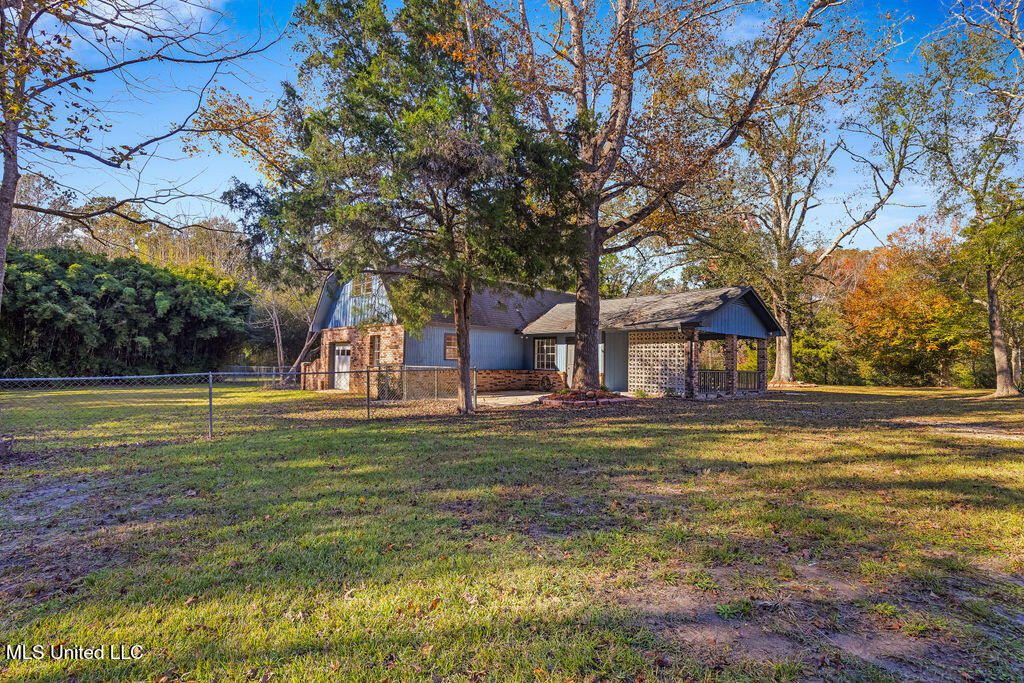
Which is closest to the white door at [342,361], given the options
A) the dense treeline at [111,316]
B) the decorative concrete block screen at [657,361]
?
the dense treeline at [111,316]

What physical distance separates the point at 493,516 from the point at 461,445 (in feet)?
11.8

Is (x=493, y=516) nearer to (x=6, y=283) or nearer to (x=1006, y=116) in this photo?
(x=1006, y=116)

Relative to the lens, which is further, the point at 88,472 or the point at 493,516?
the point at 88,472

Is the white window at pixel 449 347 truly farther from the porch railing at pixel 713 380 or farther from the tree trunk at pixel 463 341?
the porch railing at pixel 713 380

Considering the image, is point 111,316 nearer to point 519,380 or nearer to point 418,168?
point 519,380

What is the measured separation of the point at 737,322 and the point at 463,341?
11.3m

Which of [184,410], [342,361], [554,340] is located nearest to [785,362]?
[554,340]

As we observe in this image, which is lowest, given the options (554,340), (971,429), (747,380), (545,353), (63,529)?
(971,429)

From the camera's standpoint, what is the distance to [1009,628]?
279 centimetres

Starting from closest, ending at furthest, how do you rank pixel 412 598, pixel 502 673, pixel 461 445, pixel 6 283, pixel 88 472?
pixel 502 673 → pixel 412 598 → pixel 88 472 → pixel 461 445 → pixel 6 283

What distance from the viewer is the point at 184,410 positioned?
43.6ft

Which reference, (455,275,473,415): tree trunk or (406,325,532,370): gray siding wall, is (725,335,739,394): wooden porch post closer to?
(406,325,532,370): gray siding wall

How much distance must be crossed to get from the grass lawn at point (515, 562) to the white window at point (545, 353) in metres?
13.1

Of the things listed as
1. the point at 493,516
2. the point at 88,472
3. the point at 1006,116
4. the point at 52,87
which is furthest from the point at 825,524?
the point at 1006,116
